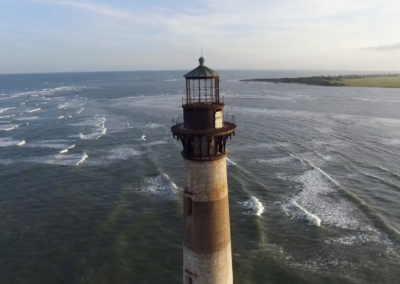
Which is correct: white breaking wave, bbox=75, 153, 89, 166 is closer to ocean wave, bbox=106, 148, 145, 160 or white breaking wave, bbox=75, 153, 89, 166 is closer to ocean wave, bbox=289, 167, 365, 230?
ocean wave, bbox=106, 148, 145, 160

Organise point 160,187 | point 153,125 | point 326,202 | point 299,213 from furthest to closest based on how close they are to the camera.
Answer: point 153,125
point 160,187
point 326,202
point 299,213

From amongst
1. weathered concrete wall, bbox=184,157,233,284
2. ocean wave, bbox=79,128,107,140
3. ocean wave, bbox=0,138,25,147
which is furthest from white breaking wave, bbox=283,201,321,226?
ocean wave, bbox=0,138,25,147

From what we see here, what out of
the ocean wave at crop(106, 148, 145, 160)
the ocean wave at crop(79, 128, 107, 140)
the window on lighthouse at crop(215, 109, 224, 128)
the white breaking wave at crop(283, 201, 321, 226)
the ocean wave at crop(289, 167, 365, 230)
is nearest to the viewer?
the window on lighthouse at crop(215, 109, 224, 128)

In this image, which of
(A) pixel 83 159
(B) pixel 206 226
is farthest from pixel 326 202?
(A) pixel 83 159

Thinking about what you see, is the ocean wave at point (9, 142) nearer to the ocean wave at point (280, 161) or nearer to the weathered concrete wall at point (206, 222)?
the ocean wave at point (280, 161)

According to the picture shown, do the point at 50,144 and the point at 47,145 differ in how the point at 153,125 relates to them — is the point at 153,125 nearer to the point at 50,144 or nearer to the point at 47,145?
the point at 50,144

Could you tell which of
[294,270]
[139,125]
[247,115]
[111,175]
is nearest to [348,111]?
[247,115]

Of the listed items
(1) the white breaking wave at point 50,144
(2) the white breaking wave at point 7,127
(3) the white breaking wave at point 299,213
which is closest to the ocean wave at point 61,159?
(1) the white breaking wave at point 50,144
